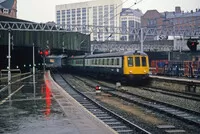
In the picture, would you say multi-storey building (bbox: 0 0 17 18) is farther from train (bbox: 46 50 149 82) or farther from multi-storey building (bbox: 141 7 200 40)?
train (bbox: 46 50 149 82)

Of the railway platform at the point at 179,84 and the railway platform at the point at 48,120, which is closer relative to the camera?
the railway platform at the point at 48,120

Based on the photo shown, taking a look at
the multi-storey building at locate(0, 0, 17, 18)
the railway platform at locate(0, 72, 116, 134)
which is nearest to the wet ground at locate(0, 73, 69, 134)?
the railway platform at locate(0, 72, 116, 134)

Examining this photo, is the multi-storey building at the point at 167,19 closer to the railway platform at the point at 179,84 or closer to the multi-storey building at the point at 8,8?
the multi-storey building at the point at 8,8

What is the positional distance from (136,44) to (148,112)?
7622 cm

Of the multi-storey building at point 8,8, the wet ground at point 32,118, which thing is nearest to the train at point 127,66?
the wet ground at point 32,118

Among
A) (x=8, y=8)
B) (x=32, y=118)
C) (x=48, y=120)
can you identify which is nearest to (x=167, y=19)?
(x=8, y=8)

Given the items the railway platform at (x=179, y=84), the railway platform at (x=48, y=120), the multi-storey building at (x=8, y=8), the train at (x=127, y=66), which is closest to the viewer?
the railway platform at (x=48, y=120)

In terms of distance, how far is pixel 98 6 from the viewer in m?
188

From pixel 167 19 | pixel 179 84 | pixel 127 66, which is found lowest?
pixel 179 84

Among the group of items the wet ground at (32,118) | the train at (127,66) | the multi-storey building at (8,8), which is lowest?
the wet ground at (32,118)

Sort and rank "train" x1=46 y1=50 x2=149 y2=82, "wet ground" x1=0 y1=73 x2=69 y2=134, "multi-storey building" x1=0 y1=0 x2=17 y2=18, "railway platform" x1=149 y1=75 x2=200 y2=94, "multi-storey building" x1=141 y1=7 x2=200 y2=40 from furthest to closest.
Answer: "multi-storey building" x1=141 y1=7 x2=200 y2=40 < "multi-storey building" x1=0 y1=0 x2=17 y2=18 < "train" x1=46 y1=50 x2=149 y2=82 < "railway platform" x1=149 y1=75 x2=200 y2=94 < "wet ground" x1=0 y1=73 x2=69 y2=134

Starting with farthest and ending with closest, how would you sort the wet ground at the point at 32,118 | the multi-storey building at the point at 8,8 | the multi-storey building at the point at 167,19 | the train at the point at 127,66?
1. the multi-storey building at the point at 167,19
2. the multi-storey building at the point at 8,8
3. the train at the point at 127,66
4. the wet ground at the point at 32,118

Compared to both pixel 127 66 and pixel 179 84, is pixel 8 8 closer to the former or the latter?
pixel 127 66

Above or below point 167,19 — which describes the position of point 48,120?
below
